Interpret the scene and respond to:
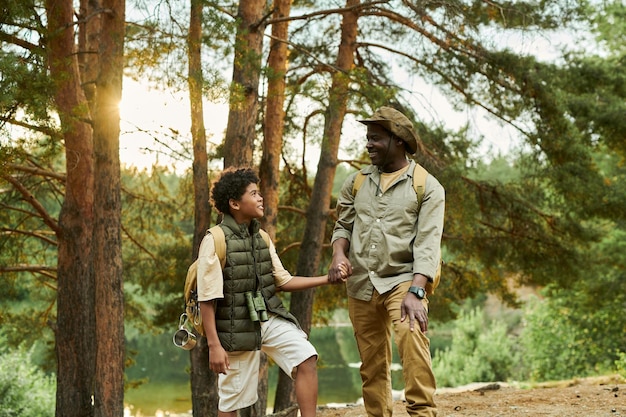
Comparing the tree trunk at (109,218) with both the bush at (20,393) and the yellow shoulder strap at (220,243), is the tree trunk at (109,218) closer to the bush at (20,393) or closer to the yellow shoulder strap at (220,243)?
the yellow shoulder strap at (220,243)

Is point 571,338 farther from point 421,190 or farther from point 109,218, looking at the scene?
point 421,190

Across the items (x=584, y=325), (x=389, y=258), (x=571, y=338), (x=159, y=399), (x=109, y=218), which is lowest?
(x=159, y=399)

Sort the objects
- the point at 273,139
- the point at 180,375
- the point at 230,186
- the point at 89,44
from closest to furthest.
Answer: the point at 230,186 → the point at 273,139 → the point at 89,44 → the point at 180,375

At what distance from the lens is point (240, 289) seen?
3.98 meters

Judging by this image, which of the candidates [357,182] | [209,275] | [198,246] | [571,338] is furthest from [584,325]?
[209,275]

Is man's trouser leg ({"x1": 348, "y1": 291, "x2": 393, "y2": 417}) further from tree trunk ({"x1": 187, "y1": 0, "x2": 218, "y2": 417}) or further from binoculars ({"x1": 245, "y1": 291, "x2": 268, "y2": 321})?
tree trunk ({"x1": 187, "y1": 0, "x2": 218, "y2": 417})

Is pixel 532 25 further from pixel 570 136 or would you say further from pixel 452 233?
pixel 452 233

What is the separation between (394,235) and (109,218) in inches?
173

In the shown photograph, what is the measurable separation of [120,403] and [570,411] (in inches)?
173

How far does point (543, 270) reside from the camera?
1095 cm

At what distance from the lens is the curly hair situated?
4145mm

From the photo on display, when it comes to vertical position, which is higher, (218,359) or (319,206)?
(319,206)

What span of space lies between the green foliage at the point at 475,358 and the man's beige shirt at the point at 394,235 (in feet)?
45.4

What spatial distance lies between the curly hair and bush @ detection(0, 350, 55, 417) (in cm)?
992
